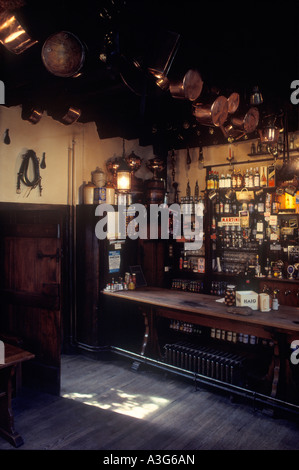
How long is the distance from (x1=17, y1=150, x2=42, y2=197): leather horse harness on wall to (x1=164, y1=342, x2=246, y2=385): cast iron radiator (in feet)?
10.5

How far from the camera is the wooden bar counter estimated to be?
4082 mm

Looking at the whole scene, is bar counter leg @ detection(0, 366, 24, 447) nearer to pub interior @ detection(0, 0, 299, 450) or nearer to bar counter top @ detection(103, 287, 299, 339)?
pub interior @ detection(0, 0, 299, 450)

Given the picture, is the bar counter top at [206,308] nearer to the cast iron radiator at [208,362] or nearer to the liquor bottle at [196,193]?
the cast iron radiator at [208,362]

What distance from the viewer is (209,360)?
4.81 meters

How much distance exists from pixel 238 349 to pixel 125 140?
4.48 m

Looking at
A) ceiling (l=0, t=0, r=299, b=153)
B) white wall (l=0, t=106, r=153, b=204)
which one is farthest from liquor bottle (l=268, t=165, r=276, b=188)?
white wall (l=0, t=106, r=153, b=204)

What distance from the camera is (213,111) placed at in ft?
13.4

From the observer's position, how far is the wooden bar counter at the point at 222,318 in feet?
13.4

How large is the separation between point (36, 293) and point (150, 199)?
2983mm

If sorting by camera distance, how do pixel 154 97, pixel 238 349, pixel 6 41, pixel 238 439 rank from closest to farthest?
pixel 6 41
pixel 238 439
pixel 154 97
pixel 238 349

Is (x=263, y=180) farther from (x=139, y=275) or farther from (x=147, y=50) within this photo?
(x=147, y=50)

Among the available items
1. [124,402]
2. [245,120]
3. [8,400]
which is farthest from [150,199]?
[8,400]
